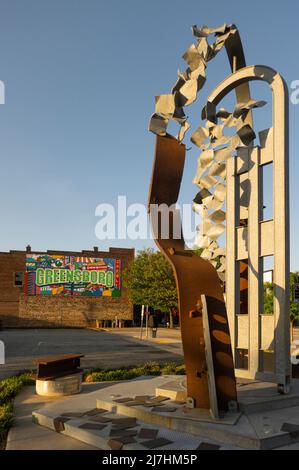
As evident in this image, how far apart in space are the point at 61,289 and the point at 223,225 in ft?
124

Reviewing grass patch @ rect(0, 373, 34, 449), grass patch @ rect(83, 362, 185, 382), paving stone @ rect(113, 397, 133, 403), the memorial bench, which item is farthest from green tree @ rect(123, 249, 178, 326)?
paving stone @ rect(113, 397, 133, 403)

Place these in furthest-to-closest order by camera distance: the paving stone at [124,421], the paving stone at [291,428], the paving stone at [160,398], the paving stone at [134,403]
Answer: the paving stone at [160,398] < the paving stone at [134,403] < the paving stone at [124,421] < the paving stone at [291,428]

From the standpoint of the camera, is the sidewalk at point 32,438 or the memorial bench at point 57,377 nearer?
the sidewalk at point 32,438

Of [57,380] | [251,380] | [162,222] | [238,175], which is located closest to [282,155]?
[238,175]

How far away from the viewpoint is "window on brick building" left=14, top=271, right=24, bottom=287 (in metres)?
45.7

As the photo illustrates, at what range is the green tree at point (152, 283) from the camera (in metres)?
44.7

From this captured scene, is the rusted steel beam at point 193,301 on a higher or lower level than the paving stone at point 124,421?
higher

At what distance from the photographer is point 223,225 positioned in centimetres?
1094

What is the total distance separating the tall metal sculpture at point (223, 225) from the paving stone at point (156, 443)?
37.5 inches

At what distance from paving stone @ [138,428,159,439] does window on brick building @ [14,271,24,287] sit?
134ft

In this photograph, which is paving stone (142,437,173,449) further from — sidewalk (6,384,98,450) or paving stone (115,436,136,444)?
sidewalk (6,384,98,450)

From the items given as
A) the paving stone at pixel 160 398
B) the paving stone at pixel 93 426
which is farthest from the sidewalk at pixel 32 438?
the paving stone at pixel 160 398

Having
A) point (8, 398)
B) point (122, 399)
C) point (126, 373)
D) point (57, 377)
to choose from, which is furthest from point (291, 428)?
point (126, 373)

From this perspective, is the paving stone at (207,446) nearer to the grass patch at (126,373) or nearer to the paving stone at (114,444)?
the paving stone at (114,444)
